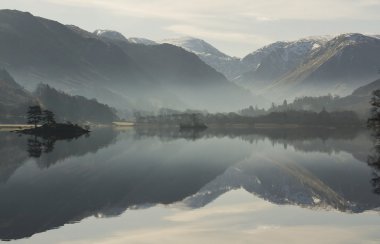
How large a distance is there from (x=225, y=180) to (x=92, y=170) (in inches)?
1088

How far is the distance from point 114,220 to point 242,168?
6603 centimetres

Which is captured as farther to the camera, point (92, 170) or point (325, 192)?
point (92, 170)

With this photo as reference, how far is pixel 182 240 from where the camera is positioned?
4525 cm

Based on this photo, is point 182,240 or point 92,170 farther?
point 92,170

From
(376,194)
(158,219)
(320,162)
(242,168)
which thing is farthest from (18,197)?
(320,162)

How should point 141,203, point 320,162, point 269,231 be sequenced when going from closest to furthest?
point 269,231
point 141,203
point 320,162

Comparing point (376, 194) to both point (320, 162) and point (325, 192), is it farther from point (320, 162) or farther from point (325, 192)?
point (320, 162)

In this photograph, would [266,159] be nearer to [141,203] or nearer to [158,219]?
[141,203]

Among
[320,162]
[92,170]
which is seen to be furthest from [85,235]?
[320,162]

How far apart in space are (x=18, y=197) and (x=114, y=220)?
19.6m

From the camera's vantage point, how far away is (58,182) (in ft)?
281

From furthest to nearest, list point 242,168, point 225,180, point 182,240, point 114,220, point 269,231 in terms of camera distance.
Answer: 1. point 242,168
2. point 225,180
3. point 114,220
4. point 269,231
5. point 182,240

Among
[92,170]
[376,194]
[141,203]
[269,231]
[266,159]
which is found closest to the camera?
[269,231]

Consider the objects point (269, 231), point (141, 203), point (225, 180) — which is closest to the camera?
point (269, 231)
